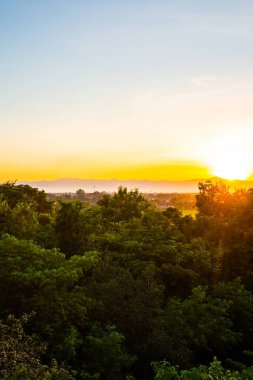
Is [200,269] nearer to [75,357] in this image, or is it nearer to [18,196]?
[75,357]

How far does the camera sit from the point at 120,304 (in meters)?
21.5

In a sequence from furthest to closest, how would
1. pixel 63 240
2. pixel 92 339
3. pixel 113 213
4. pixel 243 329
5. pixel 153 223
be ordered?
pixel 113 213
pixel 153 223
pixel 63 240
pixel 243 329
pixel 92 339

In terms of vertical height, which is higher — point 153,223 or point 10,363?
point 153,223

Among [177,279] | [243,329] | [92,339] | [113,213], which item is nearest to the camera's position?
[92,339]

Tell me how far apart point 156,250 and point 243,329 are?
305 inches

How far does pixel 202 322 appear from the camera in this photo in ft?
75.1

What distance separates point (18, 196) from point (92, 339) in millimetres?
32006

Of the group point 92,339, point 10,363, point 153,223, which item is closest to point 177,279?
point 153,223

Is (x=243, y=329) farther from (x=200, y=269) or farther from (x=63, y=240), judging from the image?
(x=63, y=240)

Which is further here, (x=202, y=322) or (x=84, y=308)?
(x=202, y=322)

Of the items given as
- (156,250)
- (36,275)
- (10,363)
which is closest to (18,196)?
(156,250)

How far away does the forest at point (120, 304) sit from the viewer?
1770cm

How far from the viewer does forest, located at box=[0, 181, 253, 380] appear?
17.7 m

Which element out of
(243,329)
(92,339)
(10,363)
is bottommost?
(243,329)
